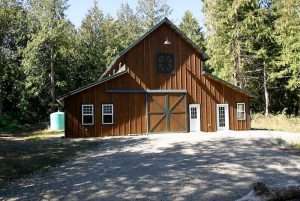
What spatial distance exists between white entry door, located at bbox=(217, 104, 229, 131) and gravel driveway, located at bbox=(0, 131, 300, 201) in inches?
384

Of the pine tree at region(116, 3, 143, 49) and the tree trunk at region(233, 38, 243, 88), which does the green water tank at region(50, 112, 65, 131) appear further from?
the pine tree at region(116, 3, 143, 49)

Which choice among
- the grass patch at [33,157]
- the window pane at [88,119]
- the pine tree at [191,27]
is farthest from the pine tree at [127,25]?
the grass patch at [33,157]

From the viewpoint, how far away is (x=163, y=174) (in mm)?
11062

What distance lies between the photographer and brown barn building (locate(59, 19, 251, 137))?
25031mm

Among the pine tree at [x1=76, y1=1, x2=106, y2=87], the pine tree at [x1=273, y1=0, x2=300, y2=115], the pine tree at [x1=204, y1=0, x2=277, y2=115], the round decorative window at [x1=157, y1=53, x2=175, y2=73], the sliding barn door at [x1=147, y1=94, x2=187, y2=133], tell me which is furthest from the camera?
the pine tree at [x1=76, y1=1, x2=106, y2=87]

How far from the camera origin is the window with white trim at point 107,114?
25.2m

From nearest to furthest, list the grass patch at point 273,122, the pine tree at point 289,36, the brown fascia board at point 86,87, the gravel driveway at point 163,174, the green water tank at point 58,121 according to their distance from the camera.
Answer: the gravel driveway at point 163,174
the brown fascia board at point 86,87
the grass patch at point 273,122
the green water tank at point 58,121
the pine tree at point 289,36

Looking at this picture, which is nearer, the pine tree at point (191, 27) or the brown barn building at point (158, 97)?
the brown barn building at point (158, 97)

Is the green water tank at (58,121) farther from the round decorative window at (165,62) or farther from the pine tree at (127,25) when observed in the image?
the pine tree at (127,25)

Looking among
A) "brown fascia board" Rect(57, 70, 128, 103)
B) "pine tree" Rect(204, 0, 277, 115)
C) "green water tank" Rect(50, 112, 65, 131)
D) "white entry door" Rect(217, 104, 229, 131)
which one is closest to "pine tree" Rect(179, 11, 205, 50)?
"pine tree" Rect(204, 0, 277, 115)

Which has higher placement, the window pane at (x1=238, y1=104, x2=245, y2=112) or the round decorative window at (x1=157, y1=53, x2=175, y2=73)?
the round decorative window at (x1=157, y1=53, x2=175, y2=73)

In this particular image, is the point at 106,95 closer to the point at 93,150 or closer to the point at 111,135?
the point at 111,135

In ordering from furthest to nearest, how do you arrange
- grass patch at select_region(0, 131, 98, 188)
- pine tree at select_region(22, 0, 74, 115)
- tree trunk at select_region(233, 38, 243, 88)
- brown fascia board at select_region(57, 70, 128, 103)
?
1. pine tree at select_region(22, 0, 74, 115)
2. tree trunk at select_region(233, 38, 243, 88)
3. brown fascia board at select_region(57, 70, 128, 103)
4. grass patch at select_region(0, 131, 98, 188)

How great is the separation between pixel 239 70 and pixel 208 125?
13167 millimetres
